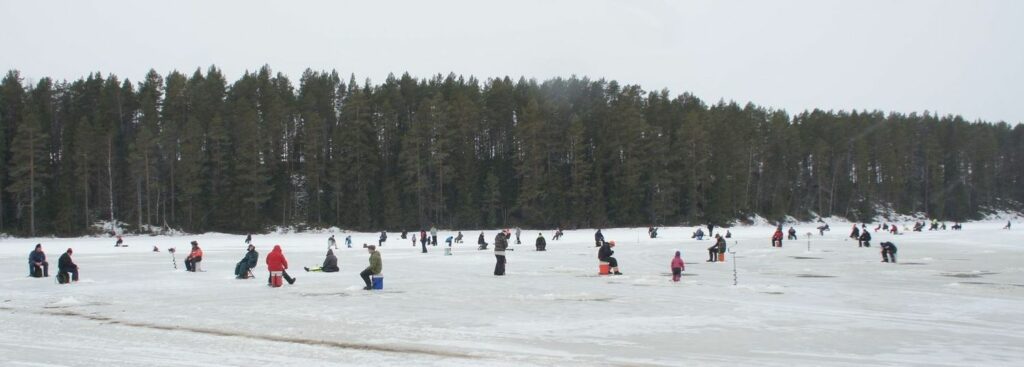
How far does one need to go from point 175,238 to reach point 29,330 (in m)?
56.0

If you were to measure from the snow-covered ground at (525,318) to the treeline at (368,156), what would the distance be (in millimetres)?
49384

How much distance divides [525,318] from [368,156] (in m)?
70.0

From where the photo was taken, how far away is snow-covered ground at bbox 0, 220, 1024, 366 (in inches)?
444

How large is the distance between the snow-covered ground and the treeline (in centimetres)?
4938

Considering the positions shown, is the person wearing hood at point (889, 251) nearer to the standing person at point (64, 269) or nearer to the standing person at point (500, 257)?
the standing person at point (500, 257)

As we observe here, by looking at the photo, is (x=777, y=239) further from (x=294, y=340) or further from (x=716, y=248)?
(x=294, y=340)

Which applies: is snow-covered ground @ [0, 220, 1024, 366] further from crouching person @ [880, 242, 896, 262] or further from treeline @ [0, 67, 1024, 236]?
treeline @ [0, 67, 1024, 236]

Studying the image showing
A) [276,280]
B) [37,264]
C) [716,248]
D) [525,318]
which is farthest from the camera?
[716,248]

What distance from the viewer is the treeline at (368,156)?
7450 cm

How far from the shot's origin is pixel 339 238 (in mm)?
68375

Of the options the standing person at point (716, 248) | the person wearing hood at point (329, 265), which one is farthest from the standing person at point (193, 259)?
the standing person at point (716, 248)

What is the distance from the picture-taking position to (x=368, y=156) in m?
83.4

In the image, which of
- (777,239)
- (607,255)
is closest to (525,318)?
(607,255)

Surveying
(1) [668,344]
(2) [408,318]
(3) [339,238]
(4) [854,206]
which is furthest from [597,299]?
(4) [854,206]
